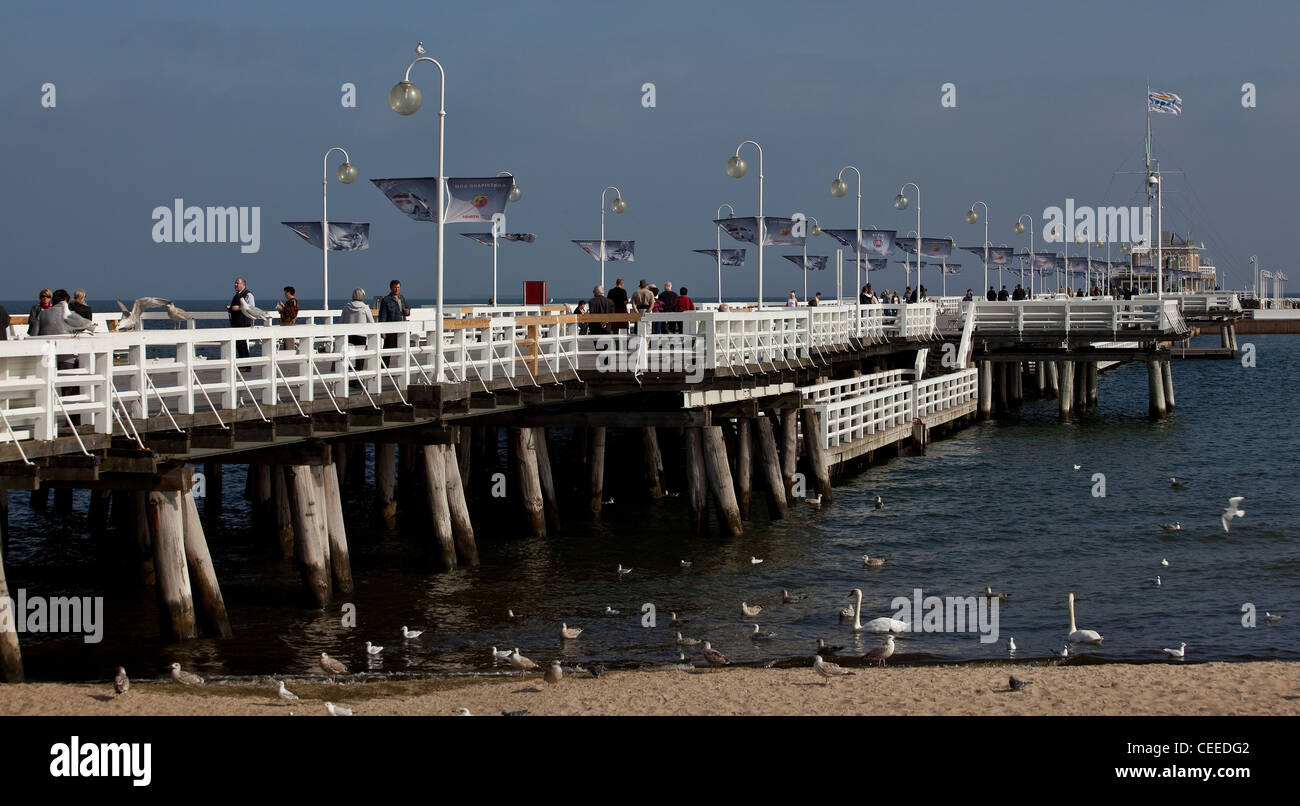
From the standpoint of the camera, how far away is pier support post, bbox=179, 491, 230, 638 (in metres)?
16.6

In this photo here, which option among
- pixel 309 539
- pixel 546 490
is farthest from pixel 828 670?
pixel 546 490

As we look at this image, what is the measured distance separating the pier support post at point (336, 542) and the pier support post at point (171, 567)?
3.42m

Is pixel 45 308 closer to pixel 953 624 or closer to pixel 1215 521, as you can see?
pixel 953 624

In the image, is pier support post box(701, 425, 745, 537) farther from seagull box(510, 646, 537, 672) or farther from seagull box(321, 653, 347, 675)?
seagull box(321, 653, 347, 675)

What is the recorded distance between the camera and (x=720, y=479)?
83.4 feet

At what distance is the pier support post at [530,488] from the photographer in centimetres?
2539

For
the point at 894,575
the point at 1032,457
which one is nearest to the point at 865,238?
the point at 1032,457

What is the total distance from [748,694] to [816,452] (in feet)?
54.6

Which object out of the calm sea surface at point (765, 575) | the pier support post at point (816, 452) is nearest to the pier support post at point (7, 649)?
the calm sea surface at point (765, 575)

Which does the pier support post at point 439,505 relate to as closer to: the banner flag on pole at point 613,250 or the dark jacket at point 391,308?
the dark jacket at point 391,308

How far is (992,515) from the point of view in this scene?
29.5 metres

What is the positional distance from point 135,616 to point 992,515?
56.7ft

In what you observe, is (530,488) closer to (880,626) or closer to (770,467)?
(770,467)

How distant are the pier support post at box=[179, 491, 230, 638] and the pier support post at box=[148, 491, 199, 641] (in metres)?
0.15
